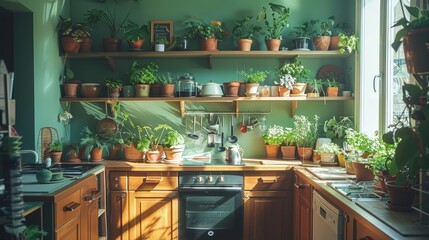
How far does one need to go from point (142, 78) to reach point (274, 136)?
1337 millimetres

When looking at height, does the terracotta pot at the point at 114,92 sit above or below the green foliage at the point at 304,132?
above

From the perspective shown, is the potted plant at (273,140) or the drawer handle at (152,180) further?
the potted plant at (273,140)

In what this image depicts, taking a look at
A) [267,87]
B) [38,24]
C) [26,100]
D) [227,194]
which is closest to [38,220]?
[26,100]

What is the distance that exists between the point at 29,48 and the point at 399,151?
2731 mm

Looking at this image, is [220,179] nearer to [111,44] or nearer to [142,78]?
[142,78]

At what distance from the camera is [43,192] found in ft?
6.60

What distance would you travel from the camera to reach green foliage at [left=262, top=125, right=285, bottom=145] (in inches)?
137

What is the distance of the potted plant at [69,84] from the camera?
134 inches

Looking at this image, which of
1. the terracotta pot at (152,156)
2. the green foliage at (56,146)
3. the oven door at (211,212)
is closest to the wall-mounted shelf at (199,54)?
the green foliage at (56,146)

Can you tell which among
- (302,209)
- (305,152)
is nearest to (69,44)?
(305,152)

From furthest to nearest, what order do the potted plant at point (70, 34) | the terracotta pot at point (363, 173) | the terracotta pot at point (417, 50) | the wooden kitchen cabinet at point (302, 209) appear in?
the potted plant at point (70, 34) < the wooden kitchen cabinet at point (302, 209) < the terracotta pot at point (363, 173) < the terracotta pot at point (417, 50)

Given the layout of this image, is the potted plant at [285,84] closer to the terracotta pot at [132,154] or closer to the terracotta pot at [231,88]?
the terracotta pot at [231,88]

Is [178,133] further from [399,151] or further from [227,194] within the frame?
[399,151]

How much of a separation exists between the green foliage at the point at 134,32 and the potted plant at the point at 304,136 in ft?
5.33
